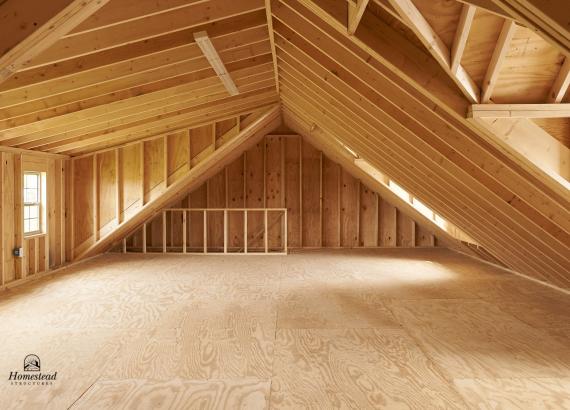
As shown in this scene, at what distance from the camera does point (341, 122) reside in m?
5.08

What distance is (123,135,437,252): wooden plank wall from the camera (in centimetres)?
979

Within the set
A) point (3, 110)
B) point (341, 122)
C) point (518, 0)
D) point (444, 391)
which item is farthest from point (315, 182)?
point (518, 0)

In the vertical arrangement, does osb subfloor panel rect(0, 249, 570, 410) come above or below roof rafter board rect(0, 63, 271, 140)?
below

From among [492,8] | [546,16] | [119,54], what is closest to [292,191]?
[119,54]

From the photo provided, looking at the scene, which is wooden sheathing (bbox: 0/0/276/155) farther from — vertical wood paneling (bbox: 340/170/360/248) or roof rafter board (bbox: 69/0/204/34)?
vertical wood paneling (bbox: 340/170/360/248)

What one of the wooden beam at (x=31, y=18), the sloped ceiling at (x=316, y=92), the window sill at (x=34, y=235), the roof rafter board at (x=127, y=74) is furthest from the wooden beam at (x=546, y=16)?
the window sill at (x=34, y=235)

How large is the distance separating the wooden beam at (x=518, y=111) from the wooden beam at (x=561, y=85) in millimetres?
43

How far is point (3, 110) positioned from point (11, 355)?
236 cm

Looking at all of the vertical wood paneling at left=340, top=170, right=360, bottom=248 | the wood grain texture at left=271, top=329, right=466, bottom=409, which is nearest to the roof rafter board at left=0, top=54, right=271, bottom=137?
the wood grain texture at left=271, top=329, right=466, bottom=409

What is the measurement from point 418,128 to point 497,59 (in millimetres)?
1508

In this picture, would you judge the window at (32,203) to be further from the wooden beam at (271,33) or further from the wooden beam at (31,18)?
the wooden beam at (31,18)

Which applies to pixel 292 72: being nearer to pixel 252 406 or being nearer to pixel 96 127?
pixel 96 127

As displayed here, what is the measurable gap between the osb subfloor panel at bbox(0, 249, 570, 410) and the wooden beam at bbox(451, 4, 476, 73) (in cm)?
199

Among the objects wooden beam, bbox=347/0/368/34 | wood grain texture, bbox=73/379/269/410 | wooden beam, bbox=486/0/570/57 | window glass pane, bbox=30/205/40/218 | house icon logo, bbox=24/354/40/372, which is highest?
wooden beam, bbox=347/0/368/34
